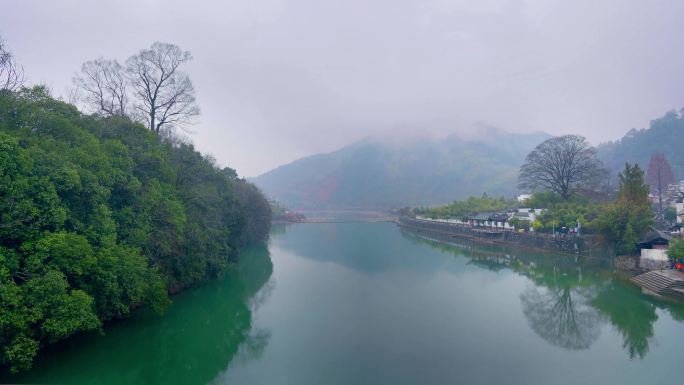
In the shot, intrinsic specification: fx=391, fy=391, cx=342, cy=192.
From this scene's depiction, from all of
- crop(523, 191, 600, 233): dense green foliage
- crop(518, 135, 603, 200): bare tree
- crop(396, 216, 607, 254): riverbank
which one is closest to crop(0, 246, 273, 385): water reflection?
crop(396, 216, 607, 254): riverbank

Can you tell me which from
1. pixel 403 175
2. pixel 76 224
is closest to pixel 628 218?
pixel 76 224

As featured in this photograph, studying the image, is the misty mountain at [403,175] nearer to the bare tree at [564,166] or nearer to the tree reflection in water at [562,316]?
the bare tree at [564,166]

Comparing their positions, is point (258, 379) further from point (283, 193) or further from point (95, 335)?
point (283, 193)

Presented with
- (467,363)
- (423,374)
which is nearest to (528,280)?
(467,363)

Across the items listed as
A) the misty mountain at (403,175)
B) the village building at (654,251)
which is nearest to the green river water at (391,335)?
the village building at (654,251)

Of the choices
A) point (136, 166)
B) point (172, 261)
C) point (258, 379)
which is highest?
point (136, 166)

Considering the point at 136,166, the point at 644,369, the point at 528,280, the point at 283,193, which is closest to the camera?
the point at 644,369
